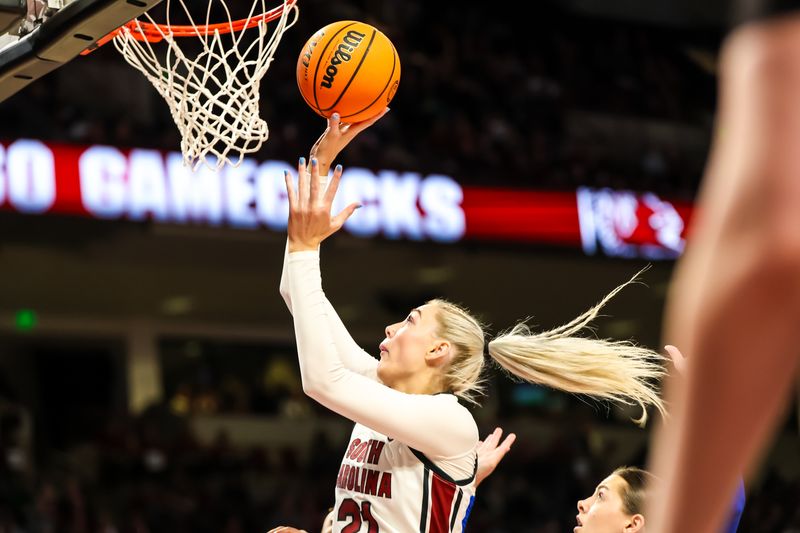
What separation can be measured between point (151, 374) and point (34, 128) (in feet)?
16.6

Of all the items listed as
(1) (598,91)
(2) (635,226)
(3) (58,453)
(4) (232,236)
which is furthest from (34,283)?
(1) (598,91)

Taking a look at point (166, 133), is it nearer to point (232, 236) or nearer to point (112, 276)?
point (232, 236)

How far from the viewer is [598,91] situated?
14.0 m

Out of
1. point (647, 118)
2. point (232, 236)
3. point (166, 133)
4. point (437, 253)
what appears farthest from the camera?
point (647, 118)

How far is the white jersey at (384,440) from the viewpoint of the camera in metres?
2.40

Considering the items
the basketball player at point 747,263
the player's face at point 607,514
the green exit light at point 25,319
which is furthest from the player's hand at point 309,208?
the green exit light at point 25,319

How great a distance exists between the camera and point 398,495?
2.64 m

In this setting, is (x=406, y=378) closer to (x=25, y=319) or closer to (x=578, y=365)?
(x=578, y=365)

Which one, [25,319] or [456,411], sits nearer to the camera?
[456,411]

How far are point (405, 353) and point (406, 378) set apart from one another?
0.06 meters

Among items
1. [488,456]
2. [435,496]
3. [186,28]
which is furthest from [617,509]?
[186,28]

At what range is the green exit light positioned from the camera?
1245 cm

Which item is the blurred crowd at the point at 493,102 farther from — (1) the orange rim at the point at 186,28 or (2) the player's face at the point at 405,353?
(2) the player's face at the point at 405,353

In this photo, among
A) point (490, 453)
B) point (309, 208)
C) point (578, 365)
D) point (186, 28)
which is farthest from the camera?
point (186, 28)
